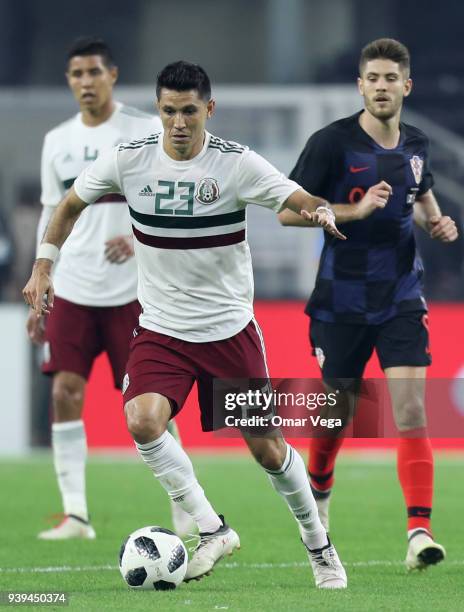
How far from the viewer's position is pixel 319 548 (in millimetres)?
6336

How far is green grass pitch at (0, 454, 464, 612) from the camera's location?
19.8 ft

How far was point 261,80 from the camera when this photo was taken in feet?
47.2

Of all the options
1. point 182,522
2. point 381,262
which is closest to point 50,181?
point 182,522

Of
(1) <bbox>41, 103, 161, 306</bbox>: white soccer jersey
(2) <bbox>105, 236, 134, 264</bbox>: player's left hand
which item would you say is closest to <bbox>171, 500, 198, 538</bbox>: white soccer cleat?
(1) <bbox>41, 103, 161, 306</bbox>: white soccer jersey

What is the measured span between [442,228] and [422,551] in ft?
4.87

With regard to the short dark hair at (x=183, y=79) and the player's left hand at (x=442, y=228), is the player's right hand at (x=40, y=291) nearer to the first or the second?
the short dark hair at (x=183, y=79)

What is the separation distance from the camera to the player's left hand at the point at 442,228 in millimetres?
7320

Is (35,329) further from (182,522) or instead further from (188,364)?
(188,364)

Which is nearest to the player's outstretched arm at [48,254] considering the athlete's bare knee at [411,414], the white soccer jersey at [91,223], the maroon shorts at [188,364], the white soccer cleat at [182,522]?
the maroon shorts at [188,364]

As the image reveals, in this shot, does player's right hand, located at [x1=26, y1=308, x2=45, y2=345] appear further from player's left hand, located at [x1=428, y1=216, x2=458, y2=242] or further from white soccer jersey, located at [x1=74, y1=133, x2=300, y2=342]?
player's left hand, located at [x1=428, y1=216, x2=458, y2=242]

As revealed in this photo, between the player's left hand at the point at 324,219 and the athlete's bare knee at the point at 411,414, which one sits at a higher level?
the player's left hand at the point at 324,219

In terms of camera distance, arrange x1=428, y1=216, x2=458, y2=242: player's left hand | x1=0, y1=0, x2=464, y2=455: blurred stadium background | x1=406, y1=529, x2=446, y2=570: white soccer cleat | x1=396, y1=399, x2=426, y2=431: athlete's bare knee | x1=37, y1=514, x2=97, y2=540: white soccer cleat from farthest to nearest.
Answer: x1=0, y1=0, x2=464, y2=455: blurred stadium background → x1=37, y1=514, x2=97, y2=540: white soccer cleat → x1=428, y1=216, x2=458, y2=242: player's left hand → x1=396, y1=399, x2=426, y2=431: athlete's bare knee → x1=406, y1=529, x2=446, y2=570: white soccer cleat

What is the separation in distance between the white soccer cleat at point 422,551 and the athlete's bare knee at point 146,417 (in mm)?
1285

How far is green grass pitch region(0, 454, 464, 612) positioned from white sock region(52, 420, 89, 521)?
0.97ft
